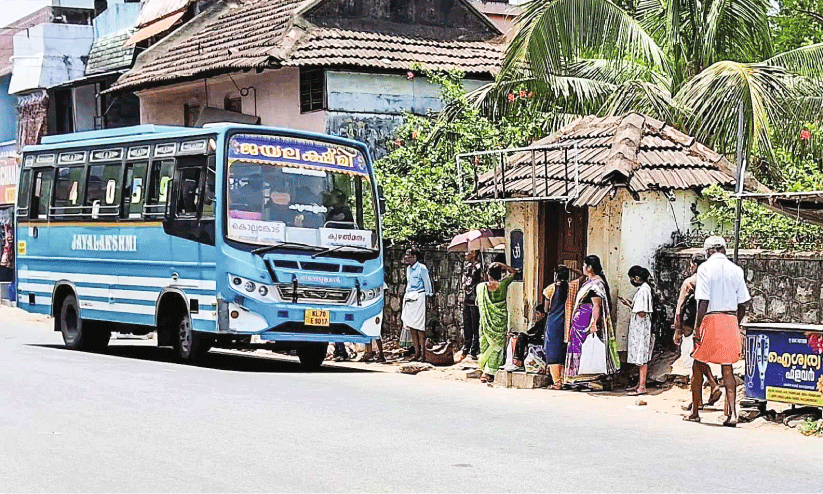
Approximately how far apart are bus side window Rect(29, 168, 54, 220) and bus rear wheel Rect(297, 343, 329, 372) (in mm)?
5300

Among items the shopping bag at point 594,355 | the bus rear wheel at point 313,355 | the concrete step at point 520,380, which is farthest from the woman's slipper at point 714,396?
the bus rear wheel at point 313,355

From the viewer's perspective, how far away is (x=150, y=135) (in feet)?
59.4

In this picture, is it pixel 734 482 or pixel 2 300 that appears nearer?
pixel 734 482

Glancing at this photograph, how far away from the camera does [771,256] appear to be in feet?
47.5

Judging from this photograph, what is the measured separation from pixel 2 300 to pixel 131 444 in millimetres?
29233

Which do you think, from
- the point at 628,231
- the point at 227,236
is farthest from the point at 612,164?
the point at 227,236

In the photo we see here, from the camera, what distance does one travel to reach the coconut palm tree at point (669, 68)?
15672mm

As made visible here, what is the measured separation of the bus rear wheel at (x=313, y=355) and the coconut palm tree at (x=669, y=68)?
4.87 m

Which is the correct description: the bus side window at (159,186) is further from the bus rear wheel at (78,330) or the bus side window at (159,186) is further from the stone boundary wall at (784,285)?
the stone boundary wall at (784,285)

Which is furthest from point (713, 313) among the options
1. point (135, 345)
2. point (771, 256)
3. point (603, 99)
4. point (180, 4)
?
point (180, 4)

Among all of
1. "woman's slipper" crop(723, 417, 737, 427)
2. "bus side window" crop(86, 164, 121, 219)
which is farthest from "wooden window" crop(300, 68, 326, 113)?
"woman's slipper" crop(723, 417, 737, 427)

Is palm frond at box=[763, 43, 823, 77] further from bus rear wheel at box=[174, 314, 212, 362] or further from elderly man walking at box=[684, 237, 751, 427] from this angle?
bus rear wheel at box=[174, 314, 212, 362]

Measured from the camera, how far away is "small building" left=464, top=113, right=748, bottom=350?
15617 millimetres

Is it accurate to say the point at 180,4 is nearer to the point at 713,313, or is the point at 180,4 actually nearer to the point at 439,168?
the point at 439,168
